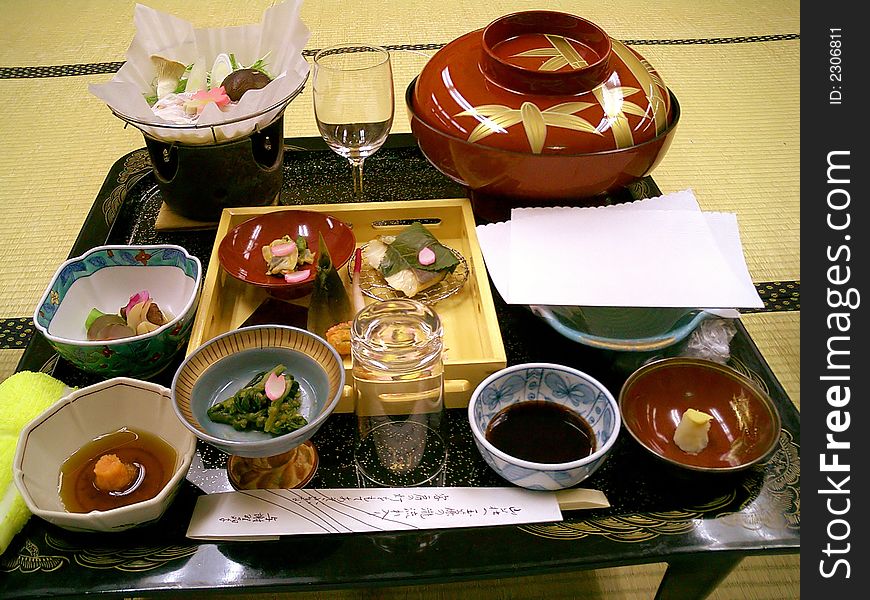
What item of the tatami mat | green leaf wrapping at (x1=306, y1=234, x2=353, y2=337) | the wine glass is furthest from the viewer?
the tatami mat

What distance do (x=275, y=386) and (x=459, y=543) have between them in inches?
11.6

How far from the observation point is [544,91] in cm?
113

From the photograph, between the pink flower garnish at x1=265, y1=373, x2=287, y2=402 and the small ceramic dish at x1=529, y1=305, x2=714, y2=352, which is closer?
the pink flower garnish at x1=265, y1=373, x2=287, y2=402

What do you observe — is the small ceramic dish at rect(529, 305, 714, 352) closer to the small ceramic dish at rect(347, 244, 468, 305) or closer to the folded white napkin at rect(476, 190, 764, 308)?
the folded white napkin at rect(476, 190, 764, 308)

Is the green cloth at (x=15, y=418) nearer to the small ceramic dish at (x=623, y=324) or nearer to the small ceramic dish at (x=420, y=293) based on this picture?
the small ceramic dish at (x=420, y=293)

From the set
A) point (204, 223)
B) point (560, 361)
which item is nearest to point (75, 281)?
point (204, 223)

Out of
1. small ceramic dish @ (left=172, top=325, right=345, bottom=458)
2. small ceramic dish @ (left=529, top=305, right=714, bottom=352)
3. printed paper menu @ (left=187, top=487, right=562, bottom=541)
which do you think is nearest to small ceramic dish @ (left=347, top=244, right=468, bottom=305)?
small ceramic dish @ (left=529, top=305, right=714, bottom=352)

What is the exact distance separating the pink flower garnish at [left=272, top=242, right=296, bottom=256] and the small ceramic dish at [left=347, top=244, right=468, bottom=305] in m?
0.11

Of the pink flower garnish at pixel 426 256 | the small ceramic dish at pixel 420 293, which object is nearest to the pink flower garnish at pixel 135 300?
the small ceramic dish at pixel 420 293

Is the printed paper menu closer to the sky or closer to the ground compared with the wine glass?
closer to the ground

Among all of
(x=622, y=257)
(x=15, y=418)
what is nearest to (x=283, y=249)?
(x=15, y=418)

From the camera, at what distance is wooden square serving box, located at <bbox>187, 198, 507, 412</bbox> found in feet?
3.19

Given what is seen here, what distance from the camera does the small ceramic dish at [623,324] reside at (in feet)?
3.25

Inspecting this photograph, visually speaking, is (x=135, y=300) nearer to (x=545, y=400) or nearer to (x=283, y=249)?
(x=283, y=249)
